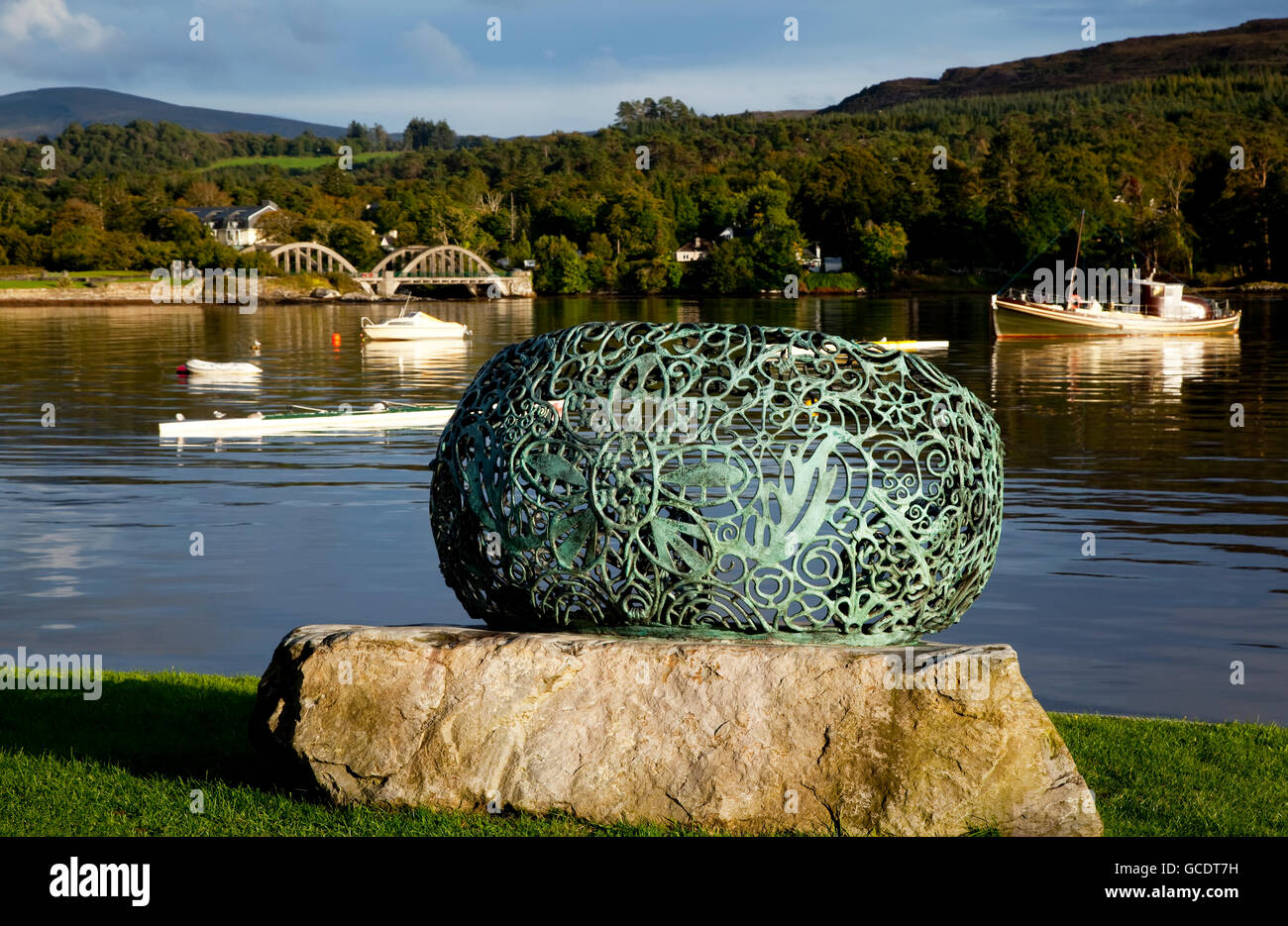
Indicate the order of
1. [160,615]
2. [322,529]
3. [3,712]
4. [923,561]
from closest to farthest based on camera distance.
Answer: [923,561] < [3,712] < [160,615] < [322,529]

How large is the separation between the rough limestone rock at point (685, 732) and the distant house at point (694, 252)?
170805 millimetres

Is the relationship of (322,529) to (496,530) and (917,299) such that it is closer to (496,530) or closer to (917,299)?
(496,530)

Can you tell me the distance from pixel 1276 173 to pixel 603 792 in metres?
152

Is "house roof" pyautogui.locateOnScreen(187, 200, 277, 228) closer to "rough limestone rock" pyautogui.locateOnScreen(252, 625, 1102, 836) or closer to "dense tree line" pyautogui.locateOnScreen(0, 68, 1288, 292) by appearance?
"dense tree line" pyautogui.locateOnScreen(0, 68, 1288, 292)

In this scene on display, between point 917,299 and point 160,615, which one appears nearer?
point 160,615

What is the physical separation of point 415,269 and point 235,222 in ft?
85.7

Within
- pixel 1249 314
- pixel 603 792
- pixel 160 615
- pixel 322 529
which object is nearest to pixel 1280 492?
pixel 322 529

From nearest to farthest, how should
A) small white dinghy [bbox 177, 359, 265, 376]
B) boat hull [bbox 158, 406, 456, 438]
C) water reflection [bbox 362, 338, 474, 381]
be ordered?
boat hull [bbox 158, 406, 456, 438], small white dinghy [bbox 177, 359, 265, 376], water reflection [bbox 362, 338, 474, 381]

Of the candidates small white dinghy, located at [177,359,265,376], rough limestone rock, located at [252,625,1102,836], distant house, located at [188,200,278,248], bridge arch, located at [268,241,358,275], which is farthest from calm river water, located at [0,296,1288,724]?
distant house, located at [188,200,278,248]

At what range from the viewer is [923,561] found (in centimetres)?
841

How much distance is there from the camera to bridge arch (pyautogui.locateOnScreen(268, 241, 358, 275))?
167 m

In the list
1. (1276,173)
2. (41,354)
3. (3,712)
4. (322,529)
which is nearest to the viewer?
(3,712)

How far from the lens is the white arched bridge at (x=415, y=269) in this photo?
167375mm

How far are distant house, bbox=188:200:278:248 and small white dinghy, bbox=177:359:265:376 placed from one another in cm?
13283
